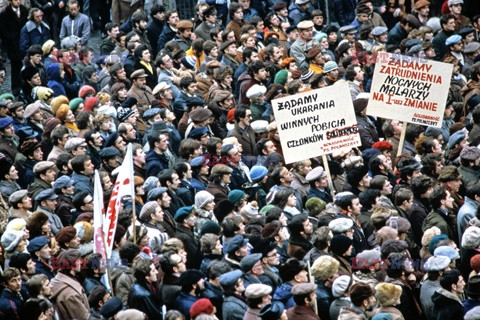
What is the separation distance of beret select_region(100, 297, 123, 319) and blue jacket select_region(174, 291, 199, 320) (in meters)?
0.81

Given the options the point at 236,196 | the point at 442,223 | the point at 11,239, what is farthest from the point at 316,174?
the point at 11,239

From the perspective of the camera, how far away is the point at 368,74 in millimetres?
23312

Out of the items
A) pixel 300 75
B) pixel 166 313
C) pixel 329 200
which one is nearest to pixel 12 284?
pixel 166 313

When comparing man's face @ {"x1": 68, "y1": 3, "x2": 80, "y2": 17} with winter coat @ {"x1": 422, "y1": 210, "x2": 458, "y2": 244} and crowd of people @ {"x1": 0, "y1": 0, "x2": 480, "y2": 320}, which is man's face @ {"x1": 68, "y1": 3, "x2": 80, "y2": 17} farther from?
winter coat @ {"x1": 422, "y1": 210, "x2": 458, "y2": 244}

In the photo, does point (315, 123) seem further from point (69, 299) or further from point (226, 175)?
point (69, 299)

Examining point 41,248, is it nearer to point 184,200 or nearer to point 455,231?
point 184,200

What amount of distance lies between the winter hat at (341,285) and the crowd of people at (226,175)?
0.02 meters

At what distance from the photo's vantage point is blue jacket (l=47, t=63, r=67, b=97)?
21594 millimetres

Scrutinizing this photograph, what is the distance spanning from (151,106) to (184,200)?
3.87 m

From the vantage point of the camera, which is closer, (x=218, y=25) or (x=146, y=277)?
(x=146, y=277)

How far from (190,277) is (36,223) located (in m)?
2.37

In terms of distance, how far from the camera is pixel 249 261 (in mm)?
13906

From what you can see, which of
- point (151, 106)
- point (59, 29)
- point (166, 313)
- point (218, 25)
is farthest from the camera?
point (59, 29)

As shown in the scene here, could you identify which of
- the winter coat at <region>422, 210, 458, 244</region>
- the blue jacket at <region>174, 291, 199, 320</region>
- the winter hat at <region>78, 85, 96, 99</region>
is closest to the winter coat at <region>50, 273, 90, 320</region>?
the blue jacket at <region>174, 291, 199, 320</region>
